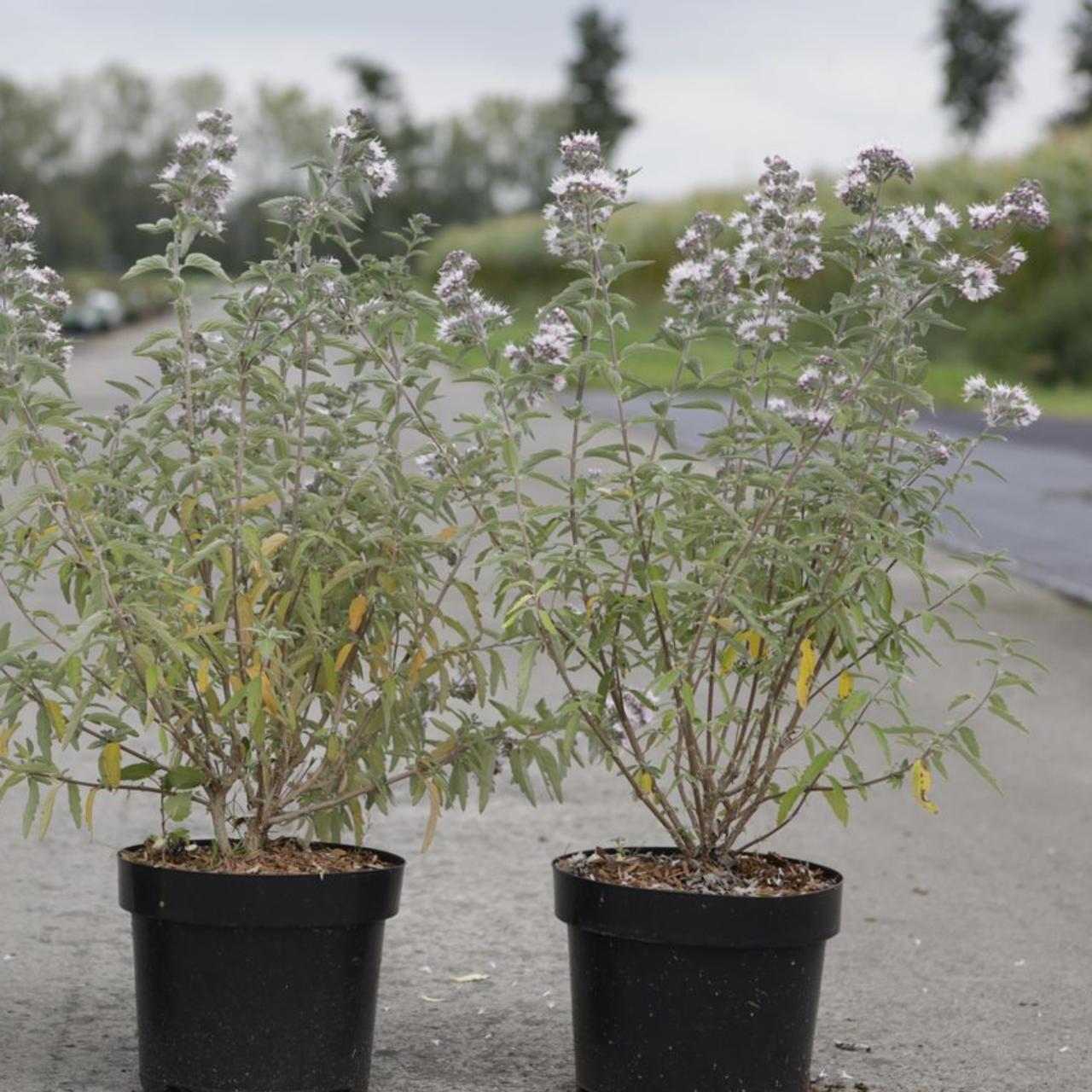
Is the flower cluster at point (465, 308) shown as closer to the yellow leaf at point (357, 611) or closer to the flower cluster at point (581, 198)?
the flower cluster at point (581, 198)

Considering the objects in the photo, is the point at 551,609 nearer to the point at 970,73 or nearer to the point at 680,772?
the point at 680,772

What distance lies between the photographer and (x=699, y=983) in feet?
12.1

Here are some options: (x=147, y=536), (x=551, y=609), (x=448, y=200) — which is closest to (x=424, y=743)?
(x=551, y=609)

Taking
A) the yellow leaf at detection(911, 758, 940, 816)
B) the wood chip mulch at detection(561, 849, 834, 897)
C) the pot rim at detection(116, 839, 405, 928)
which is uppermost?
the yellow leaf at detection(911, 758, 940, 816)

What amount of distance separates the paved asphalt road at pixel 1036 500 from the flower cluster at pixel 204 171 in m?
6.00

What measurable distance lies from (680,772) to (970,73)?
73.6 metres

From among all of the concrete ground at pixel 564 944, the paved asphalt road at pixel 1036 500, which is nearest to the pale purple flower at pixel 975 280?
the concrete ground at pixel 564 944

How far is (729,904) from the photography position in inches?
143

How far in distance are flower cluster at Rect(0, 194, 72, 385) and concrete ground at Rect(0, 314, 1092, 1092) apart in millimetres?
A: 1540

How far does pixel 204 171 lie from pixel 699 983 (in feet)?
6.18

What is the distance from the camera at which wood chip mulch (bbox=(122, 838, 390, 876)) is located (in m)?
3.82

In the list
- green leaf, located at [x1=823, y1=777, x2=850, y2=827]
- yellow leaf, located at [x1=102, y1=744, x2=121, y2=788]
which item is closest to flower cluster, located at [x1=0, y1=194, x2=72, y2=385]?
yellow leaf, located at [x1=102, y1=744, x2=121, y2=788]

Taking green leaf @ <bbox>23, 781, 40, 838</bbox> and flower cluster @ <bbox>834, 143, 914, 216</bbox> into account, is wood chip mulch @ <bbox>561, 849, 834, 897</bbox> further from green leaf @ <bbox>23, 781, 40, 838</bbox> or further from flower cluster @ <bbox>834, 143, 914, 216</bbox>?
flower cluster @ <bbox>834, 143, 914, 216</bbox>

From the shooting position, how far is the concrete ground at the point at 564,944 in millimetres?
4242
